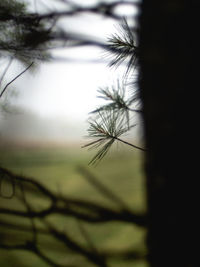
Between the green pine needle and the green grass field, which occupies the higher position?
the green pine needle

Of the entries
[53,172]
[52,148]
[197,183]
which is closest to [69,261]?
[53,172]

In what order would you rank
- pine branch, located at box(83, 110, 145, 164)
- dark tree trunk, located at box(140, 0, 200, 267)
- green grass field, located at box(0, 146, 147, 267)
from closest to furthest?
1. dark tree trunk, located at box(140, 0, 200, 267)
2. pine branch, located at box(83, 110, 145, 164)
3. green grass field, located at box(0, 146, 147, 267)

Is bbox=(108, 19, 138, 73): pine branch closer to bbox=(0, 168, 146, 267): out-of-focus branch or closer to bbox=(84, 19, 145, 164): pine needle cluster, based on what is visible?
bbox=(84, 19, 145, 164): pine needle cluster

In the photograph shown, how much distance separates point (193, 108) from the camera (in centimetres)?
53

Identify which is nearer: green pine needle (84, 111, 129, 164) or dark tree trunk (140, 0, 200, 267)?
dark tree trunk (140, 0, 200, 267)

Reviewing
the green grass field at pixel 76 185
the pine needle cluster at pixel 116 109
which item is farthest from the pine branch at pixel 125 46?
the green grass field at pixel 76 185

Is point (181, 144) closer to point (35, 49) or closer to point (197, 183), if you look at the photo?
point (197, 183)

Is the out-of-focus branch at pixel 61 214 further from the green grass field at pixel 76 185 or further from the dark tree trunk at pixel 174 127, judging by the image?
Result: the dark tree trunk at pixel 174 127

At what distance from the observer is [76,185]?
102 centimetres

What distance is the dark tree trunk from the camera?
0.53m

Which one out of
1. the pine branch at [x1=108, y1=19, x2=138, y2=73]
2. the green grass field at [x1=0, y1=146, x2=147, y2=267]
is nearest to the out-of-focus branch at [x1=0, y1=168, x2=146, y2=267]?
the green grass field at [x1=0, y1=146, x2=147, y2=267]

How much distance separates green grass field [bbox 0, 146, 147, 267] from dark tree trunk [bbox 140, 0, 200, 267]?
0.31 meters

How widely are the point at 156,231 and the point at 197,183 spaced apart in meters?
0.17

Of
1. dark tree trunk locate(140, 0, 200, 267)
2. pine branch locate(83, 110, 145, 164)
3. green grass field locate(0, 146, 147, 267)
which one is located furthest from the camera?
green grass field locate(0, 146, 147, 267)
